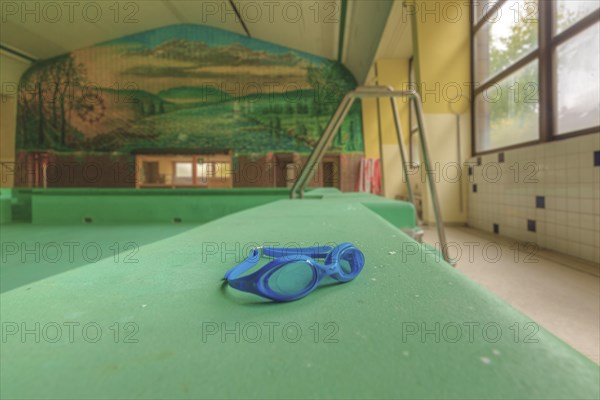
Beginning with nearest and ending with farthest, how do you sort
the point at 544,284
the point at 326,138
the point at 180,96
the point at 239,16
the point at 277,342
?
the point at 277,342 < the point at 326,138 < the point at 544,284 < the point at 239,16 < the point at 180,96

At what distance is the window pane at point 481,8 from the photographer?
3979mm

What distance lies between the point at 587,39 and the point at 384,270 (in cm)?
347

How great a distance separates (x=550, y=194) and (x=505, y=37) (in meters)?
2.19

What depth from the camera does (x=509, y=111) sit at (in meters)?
3.66

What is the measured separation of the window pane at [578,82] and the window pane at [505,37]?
0.51 meters

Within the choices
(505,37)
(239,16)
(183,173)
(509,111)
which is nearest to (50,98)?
(183,173)

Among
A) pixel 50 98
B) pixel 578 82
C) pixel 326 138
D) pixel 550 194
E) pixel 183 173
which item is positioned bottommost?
pixel 550 194

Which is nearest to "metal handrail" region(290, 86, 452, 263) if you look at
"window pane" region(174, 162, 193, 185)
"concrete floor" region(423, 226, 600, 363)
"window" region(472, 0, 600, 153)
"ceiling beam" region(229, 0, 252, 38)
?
"concrete floor" region(423, 226, 600, 363)

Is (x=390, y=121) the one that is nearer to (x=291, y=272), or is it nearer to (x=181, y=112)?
(x=181, y=112)

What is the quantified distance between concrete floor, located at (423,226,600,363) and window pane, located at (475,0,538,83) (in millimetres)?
2269

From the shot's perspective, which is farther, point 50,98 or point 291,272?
point 50,98

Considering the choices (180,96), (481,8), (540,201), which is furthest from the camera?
(180,96)

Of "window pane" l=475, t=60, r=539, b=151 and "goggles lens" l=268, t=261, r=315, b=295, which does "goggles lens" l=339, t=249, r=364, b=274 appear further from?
"window pane" l=475, t=60, r=539, b=151

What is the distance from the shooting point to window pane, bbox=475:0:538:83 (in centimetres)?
327
